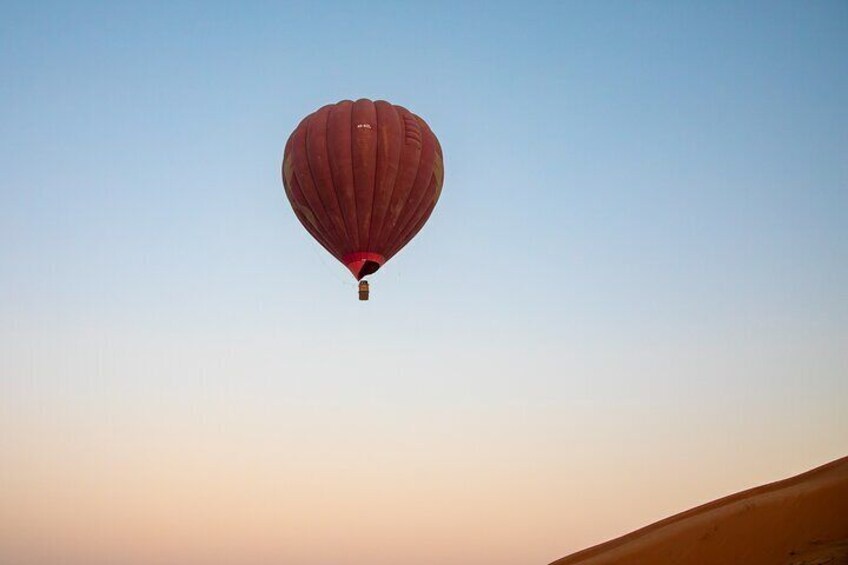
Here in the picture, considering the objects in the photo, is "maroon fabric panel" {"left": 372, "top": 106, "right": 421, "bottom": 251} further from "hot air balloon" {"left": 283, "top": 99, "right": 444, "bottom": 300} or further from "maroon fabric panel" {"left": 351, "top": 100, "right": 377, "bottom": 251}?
"maroon fabric panel" {"left": 351, "top": 100, "right": 377, "bottom": 251}

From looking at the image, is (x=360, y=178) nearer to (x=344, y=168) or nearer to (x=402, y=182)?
(x=344, y=168)

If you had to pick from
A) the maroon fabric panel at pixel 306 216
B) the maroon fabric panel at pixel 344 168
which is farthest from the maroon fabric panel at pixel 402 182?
the maroon fabric panel at pixel 306 216

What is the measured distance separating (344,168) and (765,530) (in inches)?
765

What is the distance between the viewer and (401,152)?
36.4 metres

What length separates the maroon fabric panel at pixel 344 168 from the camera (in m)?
35.6

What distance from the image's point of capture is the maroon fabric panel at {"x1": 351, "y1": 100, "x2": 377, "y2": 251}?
35.6m

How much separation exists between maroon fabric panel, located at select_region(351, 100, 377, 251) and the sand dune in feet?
50.5

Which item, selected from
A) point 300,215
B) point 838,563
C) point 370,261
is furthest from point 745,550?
point 300,215

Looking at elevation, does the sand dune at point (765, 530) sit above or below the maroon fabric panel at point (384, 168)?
below

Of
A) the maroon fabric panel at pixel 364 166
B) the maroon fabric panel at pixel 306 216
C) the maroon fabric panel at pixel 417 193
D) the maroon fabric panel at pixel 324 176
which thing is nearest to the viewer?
the maroon fabric panel at pixel 364 166

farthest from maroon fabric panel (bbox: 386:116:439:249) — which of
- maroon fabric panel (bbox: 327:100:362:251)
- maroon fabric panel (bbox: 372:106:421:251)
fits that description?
maroon fabric panel (bbox: 327:100:362:251)

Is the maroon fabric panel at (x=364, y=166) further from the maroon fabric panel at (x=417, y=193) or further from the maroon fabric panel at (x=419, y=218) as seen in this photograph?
the maroon fabric panel at (x=419, y=218)

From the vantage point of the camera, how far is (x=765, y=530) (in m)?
20.9

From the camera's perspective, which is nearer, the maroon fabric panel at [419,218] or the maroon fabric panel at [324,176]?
the maroon fabric panel at [324,176]
